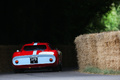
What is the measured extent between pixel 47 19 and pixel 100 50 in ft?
51.6

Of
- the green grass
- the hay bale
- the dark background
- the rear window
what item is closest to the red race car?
the rear window

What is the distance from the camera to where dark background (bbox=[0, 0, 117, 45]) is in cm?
3209

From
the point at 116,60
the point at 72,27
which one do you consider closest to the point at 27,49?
the point at 116,60

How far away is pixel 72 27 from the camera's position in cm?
3669

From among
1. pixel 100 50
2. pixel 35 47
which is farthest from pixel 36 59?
pixel 100 50

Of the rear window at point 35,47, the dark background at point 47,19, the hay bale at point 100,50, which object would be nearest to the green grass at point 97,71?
the hay bale at point 100,50

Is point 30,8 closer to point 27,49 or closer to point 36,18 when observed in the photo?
point 36,18

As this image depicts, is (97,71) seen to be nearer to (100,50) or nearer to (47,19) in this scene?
(100,50)

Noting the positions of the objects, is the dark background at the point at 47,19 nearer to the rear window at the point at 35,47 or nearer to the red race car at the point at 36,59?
the rear window at the point at 35,47

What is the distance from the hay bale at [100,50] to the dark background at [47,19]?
11.6 metres

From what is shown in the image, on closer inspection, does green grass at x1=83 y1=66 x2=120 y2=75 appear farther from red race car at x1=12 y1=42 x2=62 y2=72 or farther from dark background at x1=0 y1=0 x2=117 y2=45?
dark background at x1=0 y1=0 x2=117 y2=45

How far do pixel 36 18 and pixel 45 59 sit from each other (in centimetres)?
1371

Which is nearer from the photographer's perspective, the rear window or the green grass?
the green grass

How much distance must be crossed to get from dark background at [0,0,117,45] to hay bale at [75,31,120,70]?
38.2 ft
